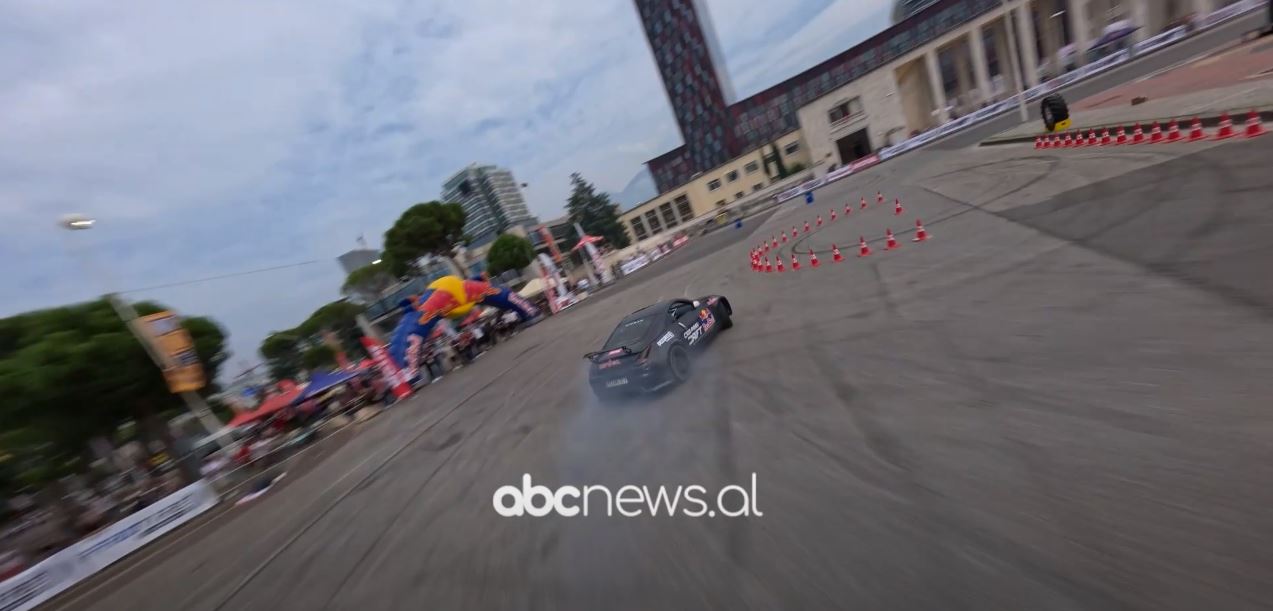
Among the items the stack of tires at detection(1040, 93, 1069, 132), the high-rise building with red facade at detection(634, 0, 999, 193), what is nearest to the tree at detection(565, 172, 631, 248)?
the high-rise building with red facade at detection(634, 0, 999, 193)

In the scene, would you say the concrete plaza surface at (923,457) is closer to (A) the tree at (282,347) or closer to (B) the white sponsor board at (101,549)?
(B) the white sponsor board at (101,549)

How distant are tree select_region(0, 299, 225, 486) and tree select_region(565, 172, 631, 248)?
194ft

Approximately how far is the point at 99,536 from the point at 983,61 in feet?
215

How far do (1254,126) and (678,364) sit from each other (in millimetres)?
12793

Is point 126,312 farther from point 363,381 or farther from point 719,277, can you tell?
point 719,277

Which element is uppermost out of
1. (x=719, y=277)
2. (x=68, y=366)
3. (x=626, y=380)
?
(x=68, y=366)

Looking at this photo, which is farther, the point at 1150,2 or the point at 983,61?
the point at 983,61

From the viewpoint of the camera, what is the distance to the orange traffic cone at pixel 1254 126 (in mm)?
10648

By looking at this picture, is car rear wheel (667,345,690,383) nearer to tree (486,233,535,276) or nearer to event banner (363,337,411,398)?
event banner (363,337,411,398)

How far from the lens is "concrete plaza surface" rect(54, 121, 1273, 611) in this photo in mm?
3459

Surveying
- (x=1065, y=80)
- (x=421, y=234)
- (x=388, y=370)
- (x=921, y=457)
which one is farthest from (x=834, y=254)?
(x=1065, y=80)

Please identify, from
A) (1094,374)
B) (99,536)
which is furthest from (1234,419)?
(99,536)

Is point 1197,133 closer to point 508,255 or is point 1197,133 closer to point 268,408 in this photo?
point 268,408

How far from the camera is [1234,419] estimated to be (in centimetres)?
394
